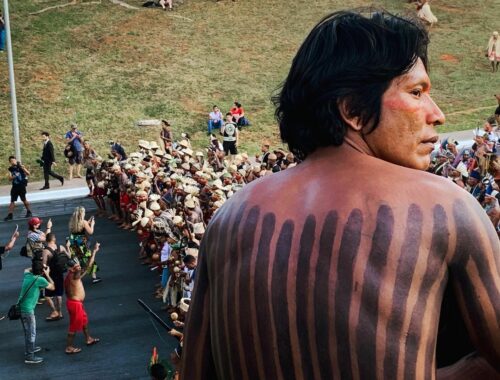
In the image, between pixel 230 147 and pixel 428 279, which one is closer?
pixel 428 279

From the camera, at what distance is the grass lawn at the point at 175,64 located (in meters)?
33.3

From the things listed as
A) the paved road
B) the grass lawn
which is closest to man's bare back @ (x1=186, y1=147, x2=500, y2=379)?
the paved road

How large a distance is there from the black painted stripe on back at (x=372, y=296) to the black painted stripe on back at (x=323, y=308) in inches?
2.6

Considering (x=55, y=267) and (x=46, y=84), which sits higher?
(x=55, y=267)

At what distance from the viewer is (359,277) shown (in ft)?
6.59

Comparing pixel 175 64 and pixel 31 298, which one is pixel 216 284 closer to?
pixel 31 298

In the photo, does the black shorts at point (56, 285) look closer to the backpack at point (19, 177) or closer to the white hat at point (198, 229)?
the white hat at point (198, 229)

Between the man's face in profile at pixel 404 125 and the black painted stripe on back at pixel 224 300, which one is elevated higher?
the man's face in profile at pixel 404 125

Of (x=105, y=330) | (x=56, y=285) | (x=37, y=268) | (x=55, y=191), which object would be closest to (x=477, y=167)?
(x=105, y=330)

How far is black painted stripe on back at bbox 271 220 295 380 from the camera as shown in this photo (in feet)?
6.72

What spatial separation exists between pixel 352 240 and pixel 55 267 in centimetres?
1334

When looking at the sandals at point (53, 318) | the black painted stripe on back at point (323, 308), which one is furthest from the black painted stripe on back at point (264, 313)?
the sandals at point (53, 318)

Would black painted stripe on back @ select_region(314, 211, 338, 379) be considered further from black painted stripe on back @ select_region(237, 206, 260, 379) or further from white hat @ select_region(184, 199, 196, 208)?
white hat @ select_region(184, 199, 196, 208)

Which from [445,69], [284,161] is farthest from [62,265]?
[445,69]
